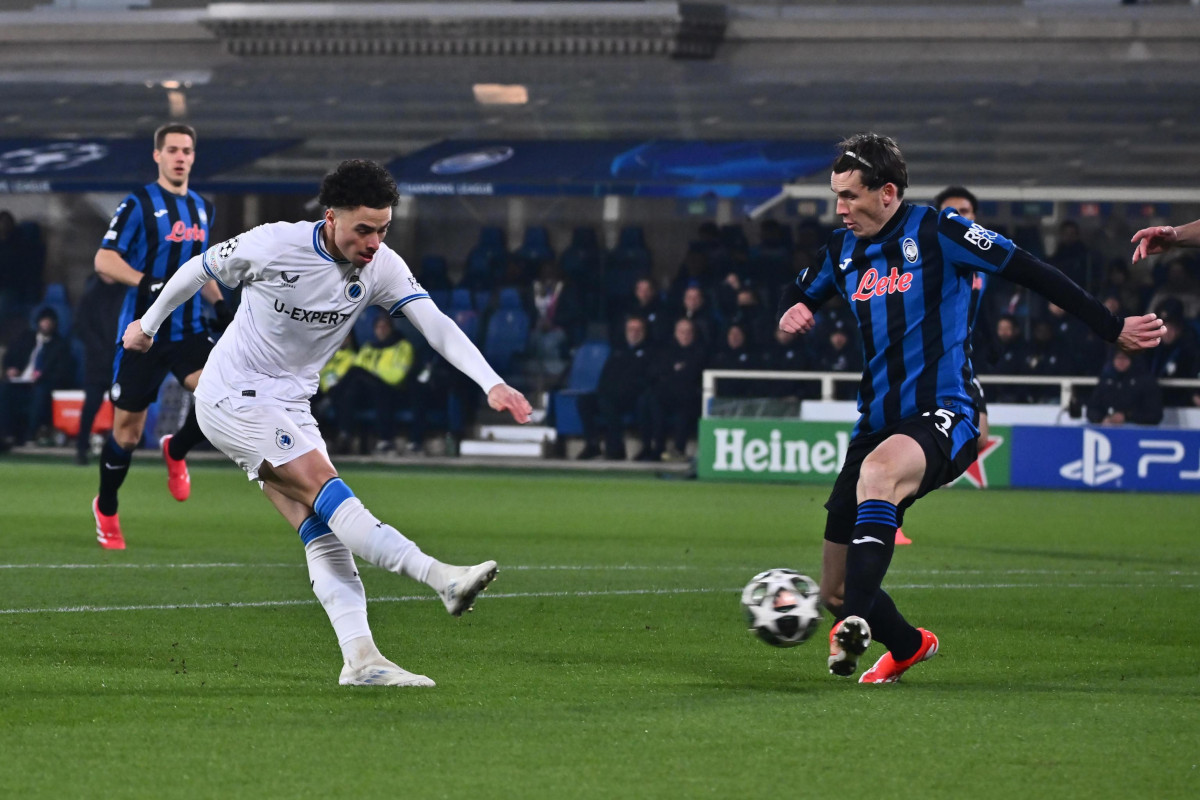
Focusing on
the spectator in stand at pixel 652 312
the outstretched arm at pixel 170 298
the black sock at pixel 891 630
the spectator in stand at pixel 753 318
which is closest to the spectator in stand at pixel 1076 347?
the spectator in stand at pixel 753 318

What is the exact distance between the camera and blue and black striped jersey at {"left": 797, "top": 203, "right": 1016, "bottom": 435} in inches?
239

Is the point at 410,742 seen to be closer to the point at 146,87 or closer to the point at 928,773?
the point at 928,773

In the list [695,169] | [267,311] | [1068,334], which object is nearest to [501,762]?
[267,311]

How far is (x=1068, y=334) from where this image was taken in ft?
62.7

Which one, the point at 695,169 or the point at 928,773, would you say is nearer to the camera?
the point at 928,773

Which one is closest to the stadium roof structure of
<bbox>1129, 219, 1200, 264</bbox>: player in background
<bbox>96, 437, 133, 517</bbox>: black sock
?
<bbox>96, 437, 133, 517</bbox>: black sock

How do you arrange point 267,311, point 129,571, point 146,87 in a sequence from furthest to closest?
1. point 146,87
2. point 129,571
3. point 267,311

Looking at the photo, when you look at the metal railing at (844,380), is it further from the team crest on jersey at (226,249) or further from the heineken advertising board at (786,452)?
the team crest on jersey at (226,249)

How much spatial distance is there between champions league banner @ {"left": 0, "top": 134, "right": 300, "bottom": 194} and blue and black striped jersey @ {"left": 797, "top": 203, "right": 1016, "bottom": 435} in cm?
1675

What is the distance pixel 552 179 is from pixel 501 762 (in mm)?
17510

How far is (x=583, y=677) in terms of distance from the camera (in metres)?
6.05

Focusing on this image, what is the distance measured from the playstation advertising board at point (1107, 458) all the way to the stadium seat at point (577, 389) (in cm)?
497

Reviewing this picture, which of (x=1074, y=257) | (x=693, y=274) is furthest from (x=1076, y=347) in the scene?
(x=693, y=274)

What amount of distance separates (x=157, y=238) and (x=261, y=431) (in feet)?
16.0
